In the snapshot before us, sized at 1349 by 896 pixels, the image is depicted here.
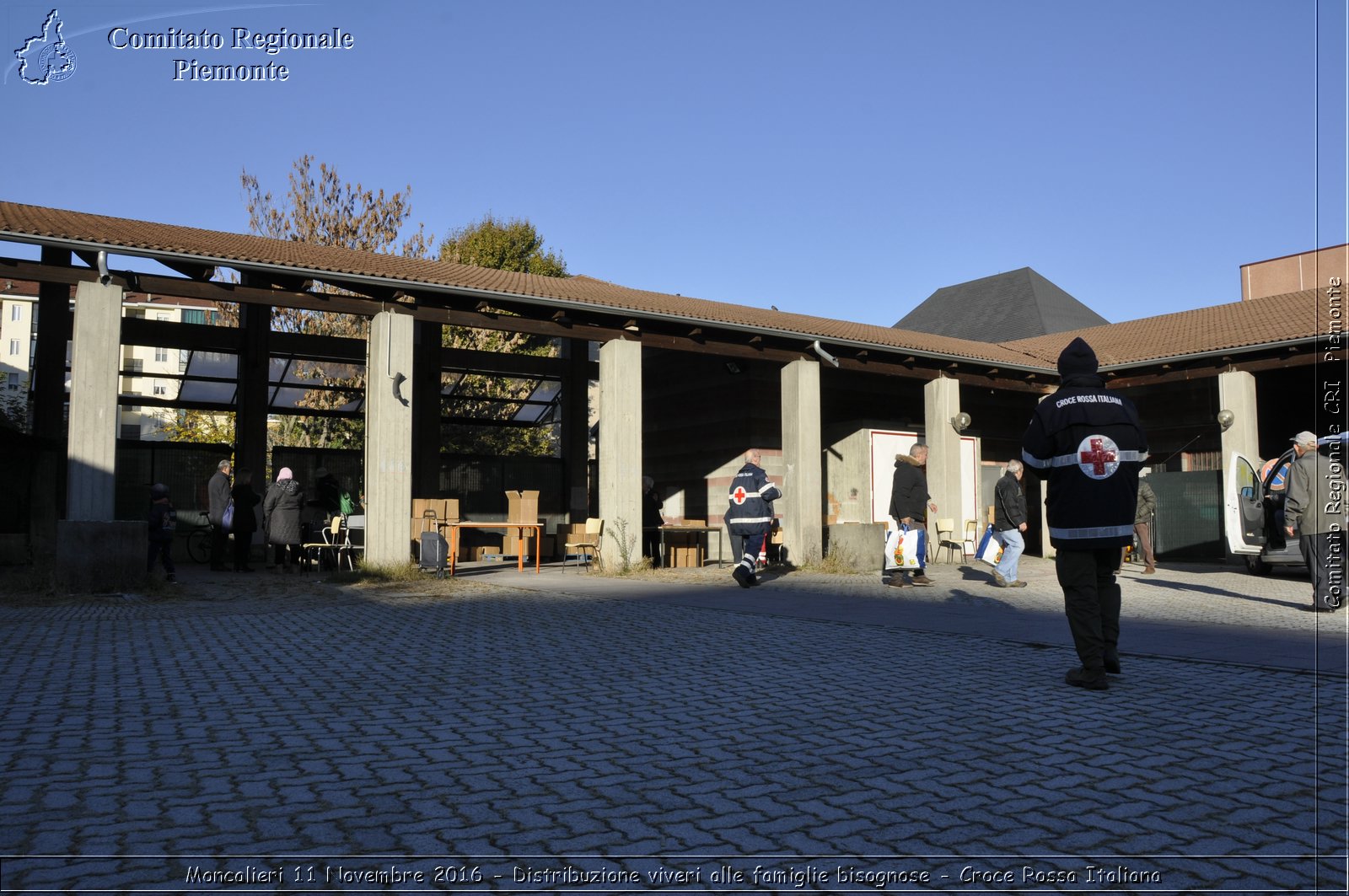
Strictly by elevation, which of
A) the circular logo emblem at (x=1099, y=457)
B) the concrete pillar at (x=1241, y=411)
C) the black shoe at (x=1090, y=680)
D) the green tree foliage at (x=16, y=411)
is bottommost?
the black shoe at (x=1090, y=680)

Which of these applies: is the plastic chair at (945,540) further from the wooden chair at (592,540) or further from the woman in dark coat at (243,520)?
the woman in dark coat at (243,520)

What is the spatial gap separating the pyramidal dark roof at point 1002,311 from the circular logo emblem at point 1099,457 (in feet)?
123

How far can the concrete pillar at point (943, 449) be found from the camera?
65.5ft

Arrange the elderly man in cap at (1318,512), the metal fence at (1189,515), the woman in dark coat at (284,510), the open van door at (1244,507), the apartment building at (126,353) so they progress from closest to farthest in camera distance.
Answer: the elderly man in cap at (1318,512)
the woman in dark coat at (284,510)
the open van door at (1244,507)
the metal fence at (1189,515)
the apartment building at (126,353)

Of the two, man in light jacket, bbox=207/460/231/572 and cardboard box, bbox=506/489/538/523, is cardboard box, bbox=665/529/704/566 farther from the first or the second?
man in light jacket, bbox=207/460/231/572

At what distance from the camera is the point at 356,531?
60.3 feet

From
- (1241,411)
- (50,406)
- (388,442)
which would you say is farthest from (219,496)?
(1241,411)

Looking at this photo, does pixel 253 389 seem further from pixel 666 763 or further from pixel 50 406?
pixel 666 763

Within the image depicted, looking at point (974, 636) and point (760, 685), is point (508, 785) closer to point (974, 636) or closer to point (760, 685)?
point (760, 685)

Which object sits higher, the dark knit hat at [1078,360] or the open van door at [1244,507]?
the dark knit hat at [1078,360]

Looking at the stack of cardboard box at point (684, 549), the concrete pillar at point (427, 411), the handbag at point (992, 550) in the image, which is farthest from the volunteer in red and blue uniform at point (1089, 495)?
the concrete pillar at point (427, 411)

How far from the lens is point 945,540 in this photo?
19141 mm

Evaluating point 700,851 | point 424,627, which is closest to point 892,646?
point 424,627

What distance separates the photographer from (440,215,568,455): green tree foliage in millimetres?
29562
